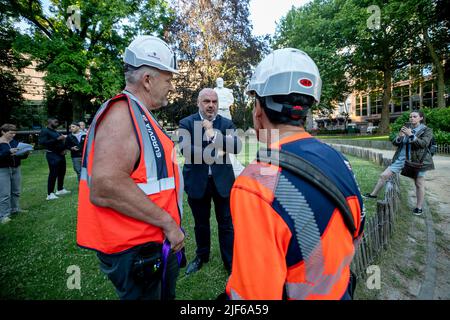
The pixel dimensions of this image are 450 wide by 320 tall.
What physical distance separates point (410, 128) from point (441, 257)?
2890 mm

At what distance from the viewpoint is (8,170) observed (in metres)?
5.96

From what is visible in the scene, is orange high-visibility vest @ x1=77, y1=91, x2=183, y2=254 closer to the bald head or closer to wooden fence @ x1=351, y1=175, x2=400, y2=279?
the bald head

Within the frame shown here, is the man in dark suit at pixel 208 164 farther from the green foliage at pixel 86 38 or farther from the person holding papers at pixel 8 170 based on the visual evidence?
the green foliage at pixel 86 38

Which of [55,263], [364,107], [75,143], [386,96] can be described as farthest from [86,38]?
[364,107]

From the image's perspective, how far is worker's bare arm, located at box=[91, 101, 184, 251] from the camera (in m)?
1.46

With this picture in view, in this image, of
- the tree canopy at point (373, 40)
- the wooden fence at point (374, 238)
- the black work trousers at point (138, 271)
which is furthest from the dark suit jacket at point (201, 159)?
the tree canopy at point (373, 40)

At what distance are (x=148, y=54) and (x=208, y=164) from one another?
1868 millimetres

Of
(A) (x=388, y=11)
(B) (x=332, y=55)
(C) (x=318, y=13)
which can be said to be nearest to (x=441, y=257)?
(A) (x=388, y=11)

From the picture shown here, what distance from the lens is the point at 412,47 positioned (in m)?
26.6

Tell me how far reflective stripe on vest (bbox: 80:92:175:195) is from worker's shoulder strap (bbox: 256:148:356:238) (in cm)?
76

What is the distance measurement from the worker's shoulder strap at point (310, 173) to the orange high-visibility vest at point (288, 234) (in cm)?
2

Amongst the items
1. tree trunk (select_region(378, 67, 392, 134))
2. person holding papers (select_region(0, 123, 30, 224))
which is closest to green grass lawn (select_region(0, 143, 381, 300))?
person holding papers (select_region(0, 123, 30, 224))

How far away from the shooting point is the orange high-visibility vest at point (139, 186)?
155 centimetres

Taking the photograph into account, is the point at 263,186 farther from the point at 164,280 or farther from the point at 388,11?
the point at 388,11
